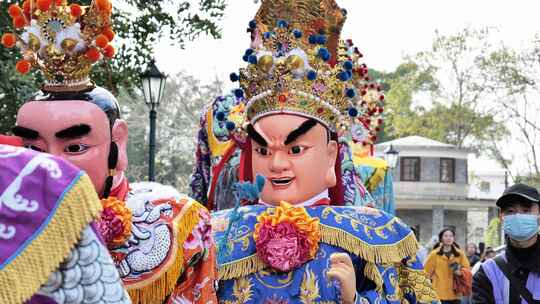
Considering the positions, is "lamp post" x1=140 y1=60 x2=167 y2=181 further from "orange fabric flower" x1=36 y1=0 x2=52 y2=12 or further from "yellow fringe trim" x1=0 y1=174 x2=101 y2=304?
"yellow fringe trim" x1=0 y1=174 x2=101 y2=304

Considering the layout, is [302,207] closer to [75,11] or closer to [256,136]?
[256,136]

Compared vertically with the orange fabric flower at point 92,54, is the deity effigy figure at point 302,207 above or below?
below

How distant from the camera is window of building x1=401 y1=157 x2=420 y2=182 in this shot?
47.5 meters

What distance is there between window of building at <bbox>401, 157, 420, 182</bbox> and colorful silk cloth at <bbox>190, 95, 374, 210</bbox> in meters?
40.9

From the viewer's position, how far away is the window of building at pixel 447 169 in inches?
1860

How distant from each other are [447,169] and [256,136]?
143ft

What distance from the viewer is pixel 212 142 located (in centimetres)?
693

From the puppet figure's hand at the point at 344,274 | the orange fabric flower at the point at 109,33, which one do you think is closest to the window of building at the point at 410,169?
the puppet figure's hand at the point at 344,274

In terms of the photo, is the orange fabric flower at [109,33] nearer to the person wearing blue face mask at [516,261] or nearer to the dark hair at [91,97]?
the dark hair at [91,97]

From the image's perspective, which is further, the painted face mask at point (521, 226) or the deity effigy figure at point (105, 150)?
the painted face mask at point (521, 226)

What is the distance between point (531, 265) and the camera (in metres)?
6.16

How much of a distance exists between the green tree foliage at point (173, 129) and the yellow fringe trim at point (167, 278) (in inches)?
1177

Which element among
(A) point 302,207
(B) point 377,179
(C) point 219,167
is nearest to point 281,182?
(A) point 302,207

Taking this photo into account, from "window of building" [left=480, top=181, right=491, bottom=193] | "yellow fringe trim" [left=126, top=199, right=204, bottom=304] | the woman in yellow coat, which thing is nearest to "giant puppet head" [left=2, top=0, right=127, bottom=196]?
"yellow fringe trim" [left=126, top=199, right=204, bottom=304]
